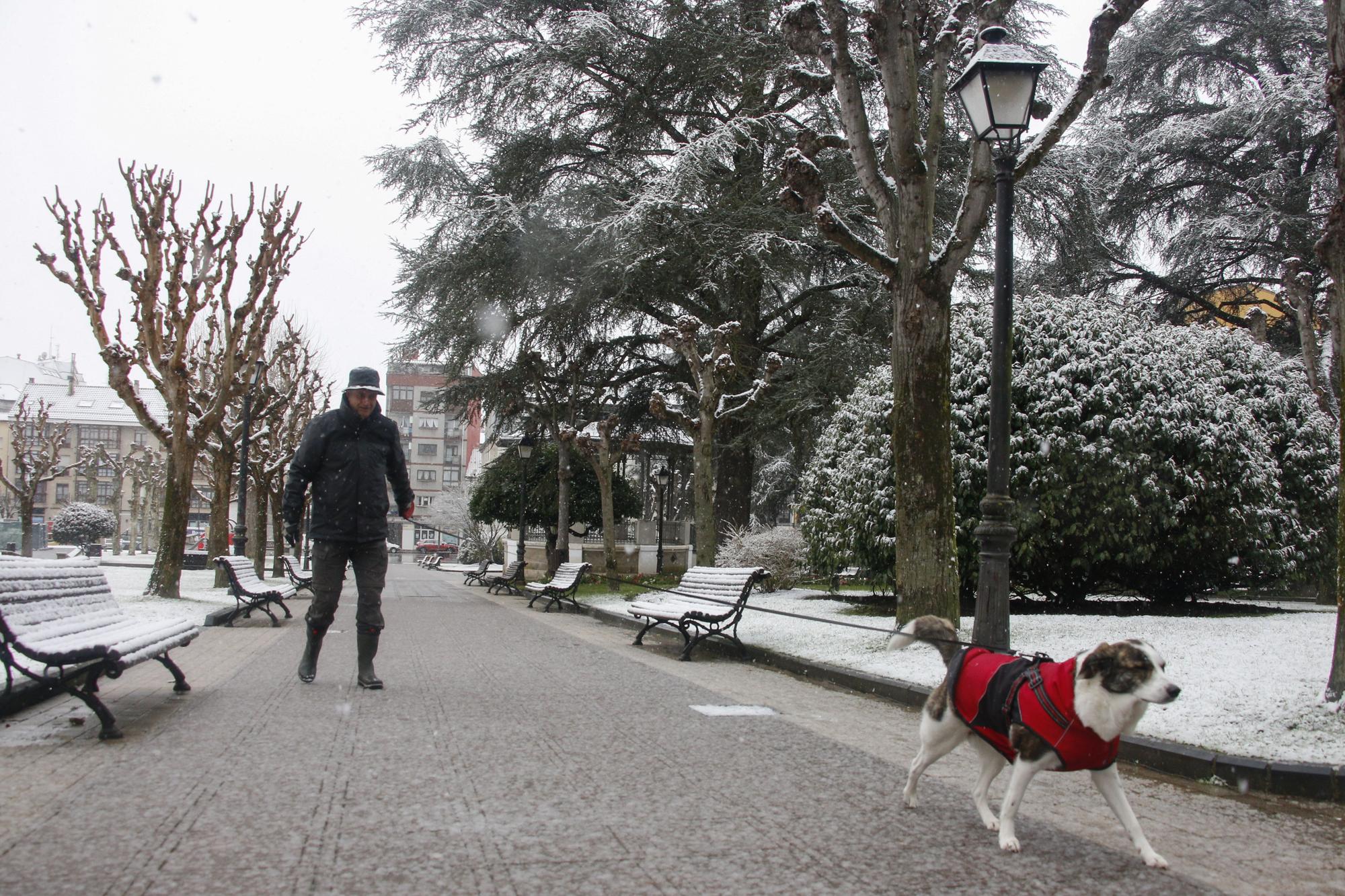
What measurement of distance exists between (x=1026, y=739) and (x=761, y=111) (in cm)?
1907

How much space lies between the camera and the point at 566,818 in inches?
157

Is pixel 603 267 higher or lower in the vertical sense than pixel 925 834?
higher

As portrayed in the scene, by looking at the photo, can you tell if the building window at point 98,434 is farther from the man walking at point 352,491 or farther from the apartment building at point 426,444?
the man walking at point 352,491

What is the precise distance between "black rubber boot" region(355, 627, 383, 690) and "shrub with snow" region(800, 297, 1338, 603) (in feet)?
25.7

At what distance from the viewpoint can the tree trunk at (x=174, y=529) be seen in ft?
53.8

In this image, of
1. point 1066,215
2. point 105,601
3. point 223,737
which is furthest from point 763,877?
point 1066,215

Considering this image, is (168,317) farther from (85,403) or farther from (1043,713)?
(85,403)

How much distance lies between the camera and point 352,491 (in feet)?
22.9

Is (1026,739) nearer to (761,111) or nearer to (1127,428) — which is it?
(1127,428)

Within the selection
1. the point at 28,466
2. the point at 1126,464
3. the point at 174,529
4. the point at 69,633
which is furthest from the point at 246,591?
the point at 28,466

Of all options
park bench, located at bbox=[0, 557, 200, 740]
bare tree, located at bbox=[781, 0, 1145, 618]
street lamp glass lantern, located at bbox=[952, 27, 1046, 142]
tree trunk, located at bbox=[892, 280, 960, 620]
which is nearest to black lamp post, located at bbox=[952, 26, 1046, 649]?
street lamp glass lantern, located at bbox=[952, 27, 1046, 142]

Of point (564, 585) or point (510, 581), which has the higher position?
point (564, 585)

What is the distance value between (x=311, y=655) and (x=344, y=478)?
4.76 feet

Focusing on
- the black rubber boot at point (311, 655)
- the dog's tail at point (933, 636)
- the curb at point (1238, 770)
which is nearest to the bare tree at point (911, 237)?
the curb at point (1238, 770)
